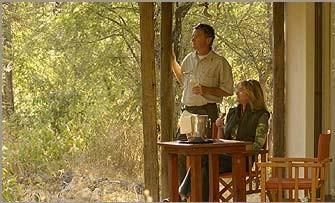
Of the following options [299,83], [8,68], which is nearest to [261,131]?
[299,83]

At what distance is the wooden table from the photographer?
18.5 feet

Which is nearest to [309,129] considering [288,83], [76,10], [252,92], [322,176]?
[288,83]

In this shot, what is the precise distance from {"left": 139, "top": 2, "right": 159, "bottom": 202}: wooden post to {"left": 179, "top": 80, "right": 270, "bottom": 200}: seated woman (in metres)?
0.61

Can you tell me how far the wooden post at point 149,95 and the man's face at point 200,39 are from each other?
480mm

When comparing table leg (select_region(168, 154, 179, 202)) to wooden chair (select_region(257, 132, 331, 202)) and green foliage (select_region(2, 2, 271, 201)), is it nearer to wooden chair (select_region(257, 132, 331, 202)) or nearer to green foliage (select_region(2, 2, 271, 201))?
wooden chair (select_region(257, 132, 331, 202))

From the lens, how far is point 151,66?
6852 millimetres

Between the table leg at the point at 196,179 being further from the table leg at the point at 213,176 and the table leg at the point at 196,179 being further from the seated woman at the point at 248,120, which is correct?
the seated woman at the point at 248,120

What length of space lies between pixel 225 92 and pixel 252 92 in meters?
0.27

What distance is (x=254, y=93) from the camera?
6.61 m

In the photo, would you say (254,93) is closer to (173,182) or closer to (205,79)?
(205,79)

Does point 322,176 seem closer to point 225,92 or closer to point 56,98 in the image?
point 225,92

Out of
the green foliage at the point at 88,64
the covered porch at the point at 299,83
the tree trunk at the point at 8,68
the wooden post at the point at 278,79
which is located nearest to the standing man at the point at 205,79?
the covered porch at the point at 299,83

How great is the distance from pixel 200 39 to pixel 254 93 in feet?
1.99

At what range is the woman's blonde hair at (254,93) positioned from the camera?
6.54m
